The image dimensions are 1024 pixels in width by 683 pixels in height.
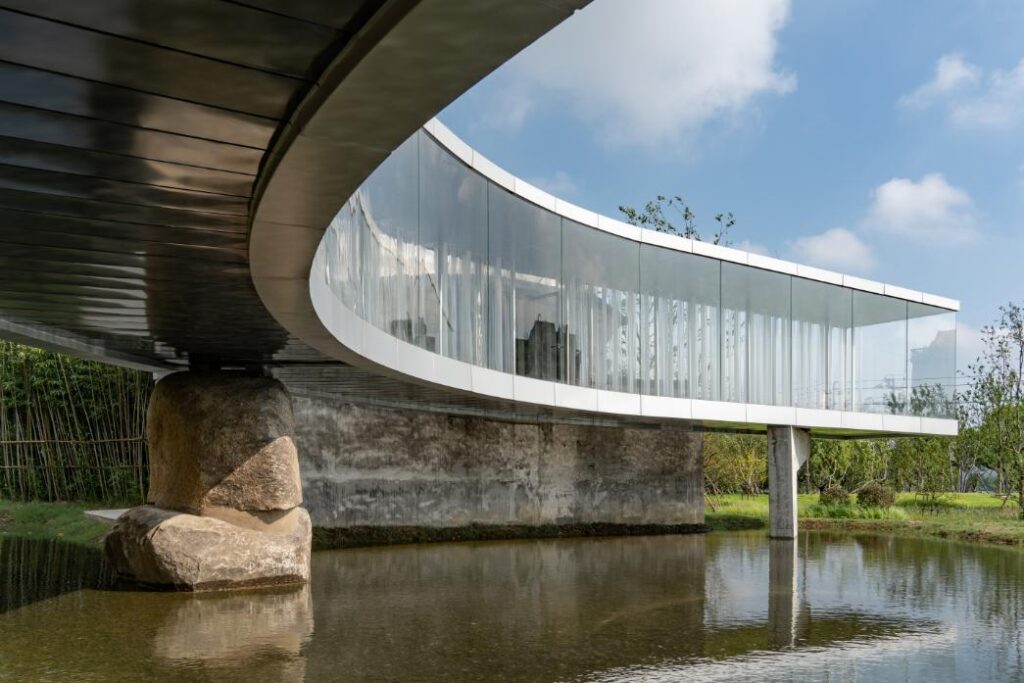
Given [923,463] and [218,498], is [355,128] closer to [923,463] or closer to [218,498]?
[218,498]

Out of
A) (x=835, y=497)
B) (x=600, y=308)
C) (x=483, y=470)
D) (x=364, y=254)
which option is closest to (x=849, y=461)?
(x=835, y=497)

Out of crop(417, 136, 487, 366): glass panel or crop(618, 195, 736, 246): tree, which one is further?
crop(618, 195, 736, 246): tree

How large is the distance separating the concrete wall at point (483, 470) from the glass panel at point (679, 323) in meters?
2.72

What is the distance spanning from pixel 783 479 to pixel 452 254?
11483mm

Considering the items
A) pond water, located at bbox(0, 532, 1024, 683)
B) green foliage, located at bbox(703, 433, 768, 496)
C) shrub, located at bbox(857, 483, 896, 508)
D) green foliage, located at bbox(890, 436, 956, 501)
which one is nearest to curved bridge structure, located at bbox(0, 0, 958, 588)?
pond water, located at bbox(0, 532, 1024, 683)

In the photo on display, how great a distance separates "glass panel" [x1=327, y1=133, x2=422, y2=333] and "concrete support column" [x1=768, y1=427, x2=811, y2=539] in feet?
40.9

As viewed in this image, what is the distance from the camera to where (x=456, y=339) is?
50.4ft

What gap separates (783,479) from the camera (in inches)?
908

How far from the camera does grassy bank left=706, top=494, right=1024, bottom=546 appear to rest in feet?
77.3

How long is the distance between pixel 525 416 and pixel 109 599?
1149 cm

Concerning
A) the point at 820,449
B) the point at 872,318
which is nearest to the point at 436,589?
the point at 872,318

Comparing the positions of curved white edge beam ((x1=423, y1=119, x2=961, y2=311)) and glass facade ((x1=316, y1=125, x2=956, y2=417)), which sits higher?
curved white edge beam ((x1=423, y1=119, x2=961, y2=311))

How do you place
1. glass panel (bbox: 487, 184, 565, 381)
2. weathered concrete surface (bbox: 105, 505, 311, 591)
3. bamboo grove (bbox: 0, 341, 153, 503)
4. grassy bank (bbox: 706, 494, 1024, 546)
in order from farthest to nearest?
grassy bank (bbox: 706, 494, 1024, 546), bamboo grove (bbox: 0, 341, 153, 503), glass panel (bbox: 487, 184, 565, 381), weathered concrete surface (bbox: 105, 505, 311, 591)

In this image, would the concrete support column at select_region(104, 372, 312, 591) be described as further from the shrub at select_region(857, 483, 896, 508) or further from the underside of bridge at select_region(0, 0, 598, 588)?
the shrub at select_region(857, 483, 896, 508)
